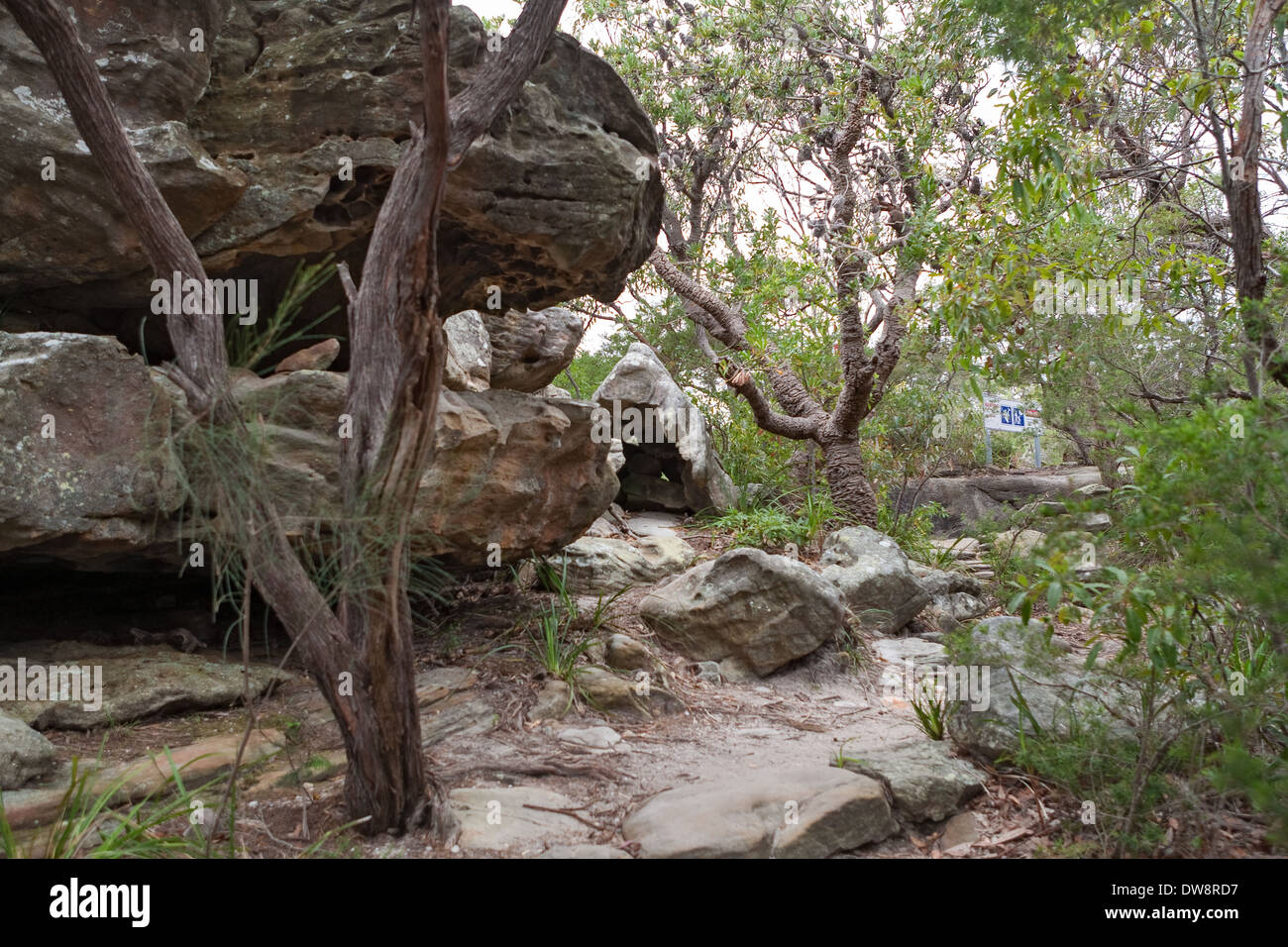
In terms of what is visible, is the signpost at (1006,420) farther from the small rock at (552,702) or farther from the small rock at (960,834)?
the small rock at (960,834)

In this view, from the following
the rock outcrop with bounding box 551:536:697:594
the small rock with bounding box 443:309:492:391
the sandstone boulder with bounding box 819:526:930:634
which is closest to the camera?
the small rock with bounding box 443:309:492:391

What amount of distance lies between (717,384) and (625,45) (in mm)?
4291

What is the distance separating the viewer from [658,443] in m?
9.81

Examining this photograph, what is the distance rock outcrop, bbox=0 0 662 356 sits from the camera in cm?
439

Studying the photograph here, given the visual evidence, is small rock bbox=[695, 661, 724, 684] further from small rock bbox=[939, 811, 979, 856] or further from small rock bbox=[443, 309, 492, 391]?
small rock bbox=[443, 309, 492, 391]

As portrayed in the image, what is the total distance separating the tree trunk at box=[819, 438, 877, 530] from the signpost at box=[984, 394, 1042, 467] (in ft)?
15.7

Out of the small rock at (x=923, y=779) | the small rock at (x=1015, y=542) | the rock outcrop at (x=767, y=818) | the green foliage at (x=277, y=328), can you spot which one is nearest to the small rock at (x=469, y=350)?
the green foliage at (x=277, y=328)

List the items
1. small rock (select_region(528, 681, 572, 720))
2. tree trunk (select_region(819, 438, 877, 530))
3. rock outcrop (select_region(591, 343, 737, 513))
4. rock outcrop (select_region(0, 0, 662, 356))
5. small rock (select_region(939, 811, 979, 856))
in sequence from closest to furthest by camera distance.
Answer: small rock (select_region(939, 811, 979, 856)) < rock outcrop (select_region(0, 0, 662, 356)) < small rock (select_region(528, 681, 572, 720)) < tree trunk (select_region(819, 438, 877, 530)) < rock outcrop (select_region(591, 343, 737, 513))

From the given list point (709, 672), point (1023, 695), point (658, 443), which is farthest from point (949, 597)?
point (1023, 695)

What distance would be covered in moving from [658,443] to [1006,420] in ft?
22.4

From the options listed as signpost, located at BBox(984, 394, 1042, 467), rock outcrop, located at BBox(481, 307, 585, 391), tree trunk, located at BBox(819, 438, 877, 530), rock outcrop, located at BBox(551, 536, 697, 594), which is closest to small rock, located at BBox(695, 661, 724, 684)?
rock outcrop, located at BBox(551, 536, 697, 594)

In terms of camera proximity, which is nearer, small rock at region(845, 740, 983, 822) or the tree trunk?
small rock at region(845, 740, 983, 822)

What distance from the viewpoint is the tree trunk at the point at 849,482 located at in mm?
9108

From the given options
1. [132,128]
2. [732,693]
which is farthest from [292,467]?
[732,693]
